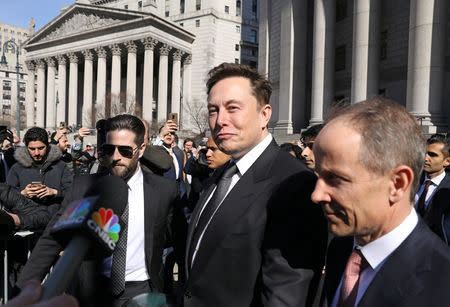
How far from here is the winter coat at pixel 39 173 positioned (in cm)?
472

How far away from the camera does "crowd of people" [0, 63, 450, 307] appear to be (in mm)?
1416

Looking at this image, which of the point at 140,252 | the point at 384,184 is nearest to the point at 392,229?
the point at 384,184

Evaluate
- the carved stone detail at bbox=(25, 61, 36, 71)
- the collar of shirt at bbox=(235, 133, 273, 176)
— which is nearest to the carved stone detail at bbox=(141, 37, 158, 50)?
the carved stone detail at bbox=(25, 61, 36, 71)

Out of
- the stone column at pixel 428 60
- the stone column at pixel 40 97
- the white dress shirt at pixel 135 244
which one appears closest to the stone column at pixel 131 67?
the stone column at pixel 40 97

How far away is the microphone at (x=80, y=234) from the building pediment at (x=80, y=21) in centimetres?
4972

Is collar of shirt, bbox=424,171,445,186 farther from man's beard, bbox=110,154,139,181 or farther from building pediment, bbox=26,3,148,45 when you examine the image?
building pediment, bbox=26,3,148,45

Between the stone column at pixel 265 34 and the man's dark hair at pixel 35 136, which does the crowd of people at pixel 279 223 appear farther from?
the stone column at pixel 265 34

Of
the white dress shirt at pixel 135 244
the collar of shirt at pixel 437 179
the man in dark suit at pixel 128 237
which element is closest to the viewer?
the man in dark suit at pixel 128 237

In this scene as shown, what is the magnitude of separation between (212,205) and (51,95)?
6368cm

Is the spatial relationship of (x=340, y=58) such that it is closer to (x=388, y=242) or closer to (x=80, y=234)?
(x=388, y=242)

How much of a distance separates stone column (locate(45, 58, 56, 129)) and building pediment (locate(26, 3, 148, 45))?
4.01 m

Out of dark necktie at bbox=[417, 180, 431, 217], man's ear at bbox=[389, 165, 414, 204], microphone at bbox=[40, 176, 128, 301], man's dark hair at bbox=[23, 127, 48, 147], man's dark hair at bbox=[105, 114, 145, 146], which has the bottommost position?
dark necktie at bbox=[417, 180, 431, 217]

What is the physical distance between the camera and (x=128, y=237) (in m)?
2.86

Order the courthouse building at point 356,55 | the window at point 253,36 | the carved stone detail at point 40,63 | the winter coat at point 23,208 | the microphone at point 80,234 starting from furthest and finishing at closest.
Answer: the window at point 253,36 → the carved stone detail at point 40,63 → the courthouse building at point 356,55 → the winter coat at point 23,208 → the microphone at point 80,234
